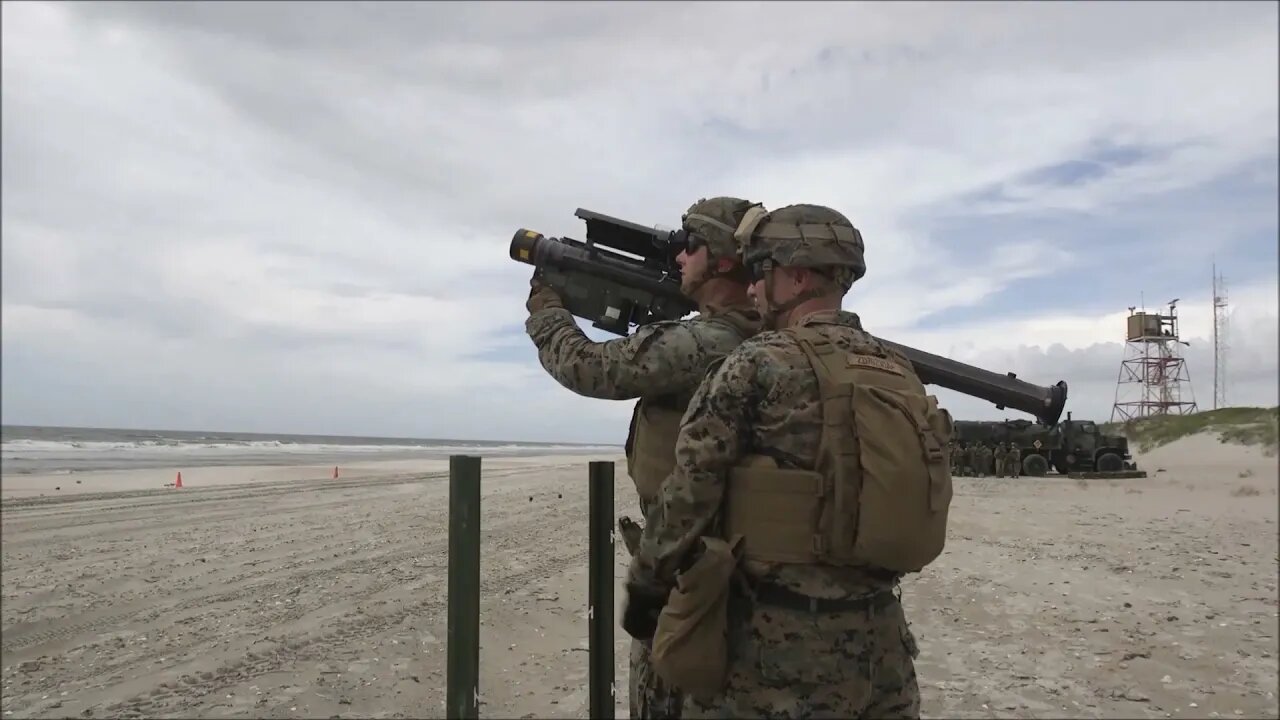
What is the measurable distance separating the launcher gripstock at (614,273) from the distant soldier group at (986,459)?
23939 millimetres

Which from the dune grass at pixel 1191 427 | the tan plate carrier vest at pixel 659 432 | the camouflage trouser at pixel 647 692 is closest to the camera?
the camouflage trouser at pixel 647 692

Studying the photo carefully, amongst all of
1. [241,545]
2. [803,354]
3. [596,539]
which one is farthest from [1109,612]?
[241,545]

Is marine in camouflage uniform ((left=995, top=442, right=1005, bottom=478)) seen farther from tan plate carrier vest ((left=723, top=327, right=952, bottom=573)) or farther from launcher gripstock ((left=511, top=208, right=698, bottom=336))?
tan plate carrier vest ((left=723, top=327, right=952, bottom=573))

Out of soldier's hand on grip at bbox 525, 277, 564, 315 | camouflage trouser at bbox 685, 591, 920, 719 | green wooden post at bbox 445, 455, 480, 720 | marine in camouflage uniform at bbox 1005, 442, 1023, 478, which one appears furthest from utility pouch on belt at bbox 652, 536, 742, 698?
marine in camouflage uniform at bbox 1005, 442, 1023, 478

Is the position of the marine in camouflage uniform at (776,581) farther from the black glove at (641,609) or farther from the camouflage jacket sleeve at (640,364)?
the camouflage jacket sleeve at (640,364)

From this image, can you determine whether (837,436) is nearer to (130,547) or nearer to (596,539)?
(596,539)

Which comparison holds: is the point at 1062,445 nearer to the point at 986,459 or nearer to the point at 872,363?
the point at 986,459

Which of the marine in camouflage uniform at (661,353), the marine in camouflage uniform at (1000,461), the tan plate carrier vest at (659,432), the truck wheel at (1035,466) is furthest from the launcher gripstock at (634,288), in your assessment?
the truck wheel at (1035,466)

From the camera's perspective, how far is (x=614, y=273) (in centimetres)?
311

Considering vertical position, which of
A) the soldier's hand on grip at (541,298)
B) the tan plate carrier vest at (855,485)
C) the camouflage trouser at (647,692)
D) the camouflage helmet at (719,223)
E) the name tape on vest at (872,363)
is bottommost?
the camouflage trouser at (647,692)

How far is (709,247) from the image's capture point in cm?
265


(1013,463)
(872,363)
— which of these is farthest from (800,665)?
(1013,463)

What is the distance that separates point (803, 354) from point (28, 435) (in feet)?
195

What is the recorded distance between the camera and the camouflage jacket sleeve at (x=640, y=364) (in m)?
2.49
